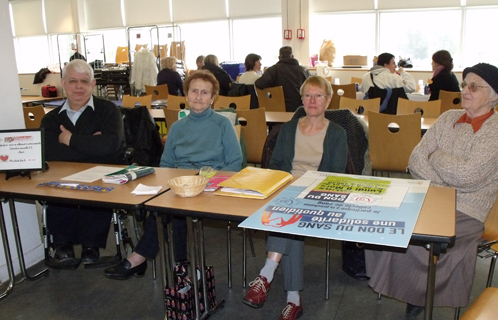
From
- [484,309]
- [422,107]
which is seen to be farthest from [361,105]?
[484,309]

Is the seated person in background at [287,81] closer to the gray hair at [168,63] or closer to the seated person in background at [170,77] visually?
the seated person in background at [170,77]

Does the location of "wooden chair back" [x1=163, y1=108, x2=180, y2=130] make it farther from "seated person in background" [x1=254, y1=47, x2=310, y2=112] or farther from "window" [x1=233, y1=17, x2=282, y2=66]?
"window" [x1=233, y1=17, x2=282, y2=66]

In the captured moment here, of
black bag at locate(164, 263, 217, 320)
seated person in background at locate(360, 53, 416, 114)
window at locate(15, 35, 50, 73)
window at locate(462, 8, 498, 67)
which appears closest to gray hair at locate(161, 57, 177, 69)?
seated person in background at locate(360, 53, 416, 114)

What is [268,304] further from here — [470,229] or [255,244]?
[470,229]

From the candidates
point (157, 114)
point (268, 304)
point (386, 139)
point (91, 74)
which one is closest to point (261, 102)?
point (157, 114)

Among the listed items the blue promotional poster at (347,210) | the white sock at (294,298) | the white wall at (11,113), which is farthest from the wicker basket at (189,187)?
the white wall at (11,113)

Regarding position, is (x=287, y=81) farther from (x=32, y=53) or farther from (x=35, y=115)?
(x=32, y=53)

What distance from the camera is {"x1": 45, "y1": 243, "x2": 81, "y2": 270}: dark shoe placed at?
2.63 meters

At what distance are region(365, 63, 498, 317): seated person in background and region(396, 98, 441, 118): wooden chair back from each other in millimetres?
1621

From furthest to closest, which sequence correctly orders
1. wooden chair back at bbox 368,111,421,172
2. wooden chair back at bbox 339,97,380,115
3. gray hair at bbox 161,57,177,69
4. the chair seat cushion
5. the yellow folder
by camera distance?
gray hair at bbox 161,57,177,69
wooden chair back at bbox 339,97,380,115
wooden chair back at bbox 368,111,421,172
the yellow folder
the chair seat cushion

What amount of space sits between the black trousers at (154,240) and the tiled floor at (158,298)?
0.28 metres

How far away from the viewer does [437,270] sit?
2.04 m

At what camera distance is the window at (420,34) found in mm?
9070

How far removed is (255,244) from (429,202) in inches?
67.1
